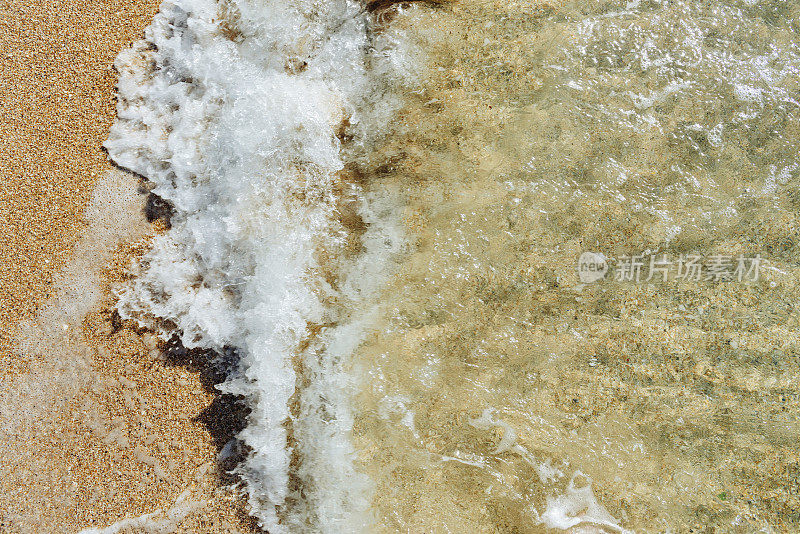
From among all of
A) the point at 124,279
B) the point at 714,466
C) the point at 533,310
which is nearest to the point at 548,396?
the point at 533,310

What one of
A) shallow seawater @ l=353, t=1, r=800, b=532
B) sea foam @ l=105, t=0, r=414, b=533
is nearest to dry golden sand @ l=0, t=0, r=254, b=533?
sea foam @ l=105, t=0, r=414, b=533

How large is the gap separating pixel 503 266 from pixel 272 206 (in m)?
1.98

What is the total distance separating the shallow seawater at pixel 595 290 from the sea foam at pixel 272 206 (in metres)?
0.34

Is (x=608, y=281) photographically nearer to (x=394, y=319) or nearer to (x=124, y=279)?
(x=394, y=319)

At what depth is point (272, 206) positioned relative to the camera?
3.97 m

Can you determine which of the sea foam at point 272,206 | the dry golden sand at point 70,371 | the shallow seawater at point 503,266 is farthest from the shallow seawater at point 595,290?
the dry golden sand at point 70,371

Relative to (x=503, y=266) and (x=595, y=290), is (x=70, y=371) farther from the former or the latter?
(x=595, y=290)

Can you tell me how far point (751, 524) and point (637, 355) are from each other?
4.78ft

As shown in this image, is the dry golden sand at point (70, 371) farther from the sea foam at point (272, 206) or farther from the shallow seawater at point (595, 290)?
the shallow seawater at point (595, 290)

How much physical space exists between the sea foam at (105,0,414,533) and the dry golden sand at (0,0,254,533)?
28 centimetres

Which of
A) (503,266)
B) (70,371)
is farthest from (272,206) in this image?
(70,371)

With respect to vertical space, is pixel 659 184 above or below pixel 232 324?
above

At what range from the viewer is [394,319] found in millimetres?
3750

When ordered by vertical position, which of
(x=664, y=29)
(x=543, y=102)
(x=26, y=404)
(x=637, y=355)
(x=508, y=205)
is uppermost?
(x=664, y=29)
